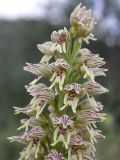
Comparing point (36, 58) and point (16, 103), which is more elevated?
point (36, 58)

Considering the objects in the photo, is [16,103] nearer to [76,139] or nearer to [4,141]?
[4,141]

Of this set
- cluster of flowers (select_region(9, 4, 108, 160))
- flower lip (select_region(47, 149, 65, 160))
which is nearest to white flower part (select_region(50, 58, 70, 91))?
cluster of flowers (select_region(9, 4, 108, 160))

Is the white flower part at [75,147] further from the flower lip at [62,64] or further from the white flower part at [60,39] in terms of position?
the white flower part at [60,39]

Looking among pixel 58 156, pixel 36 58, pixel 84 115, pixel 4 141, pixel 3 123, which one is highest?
pixel 36 58

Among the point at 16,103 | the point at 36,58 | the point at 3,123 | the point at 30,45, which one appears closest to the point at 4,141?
the point at 3,123

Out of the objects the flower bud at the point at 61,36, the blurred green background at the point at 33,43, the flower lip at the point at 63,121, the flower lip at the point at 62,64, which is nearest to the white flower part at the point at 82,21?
the flower bud at the point at 61,36

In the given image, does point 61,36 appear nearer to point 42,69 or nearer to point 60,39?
point 60,39

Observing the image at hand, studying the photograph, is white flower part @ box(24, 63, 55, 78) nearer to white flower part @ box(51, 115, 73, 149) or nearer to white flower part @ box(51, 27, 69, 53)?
white flower part @ box(51, 27, 69, 53)

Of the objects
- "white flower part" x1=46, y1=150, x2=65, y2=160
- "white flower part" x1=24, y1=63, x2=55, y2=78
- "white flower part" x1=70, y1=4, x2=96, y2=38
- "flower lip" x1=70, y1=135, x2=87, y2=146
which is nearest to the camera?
"white flower part" x1=46, y1=150, x2=65, y2=160

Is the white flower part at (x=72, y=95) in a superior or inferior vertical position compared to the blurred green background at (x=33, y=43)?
inferior
